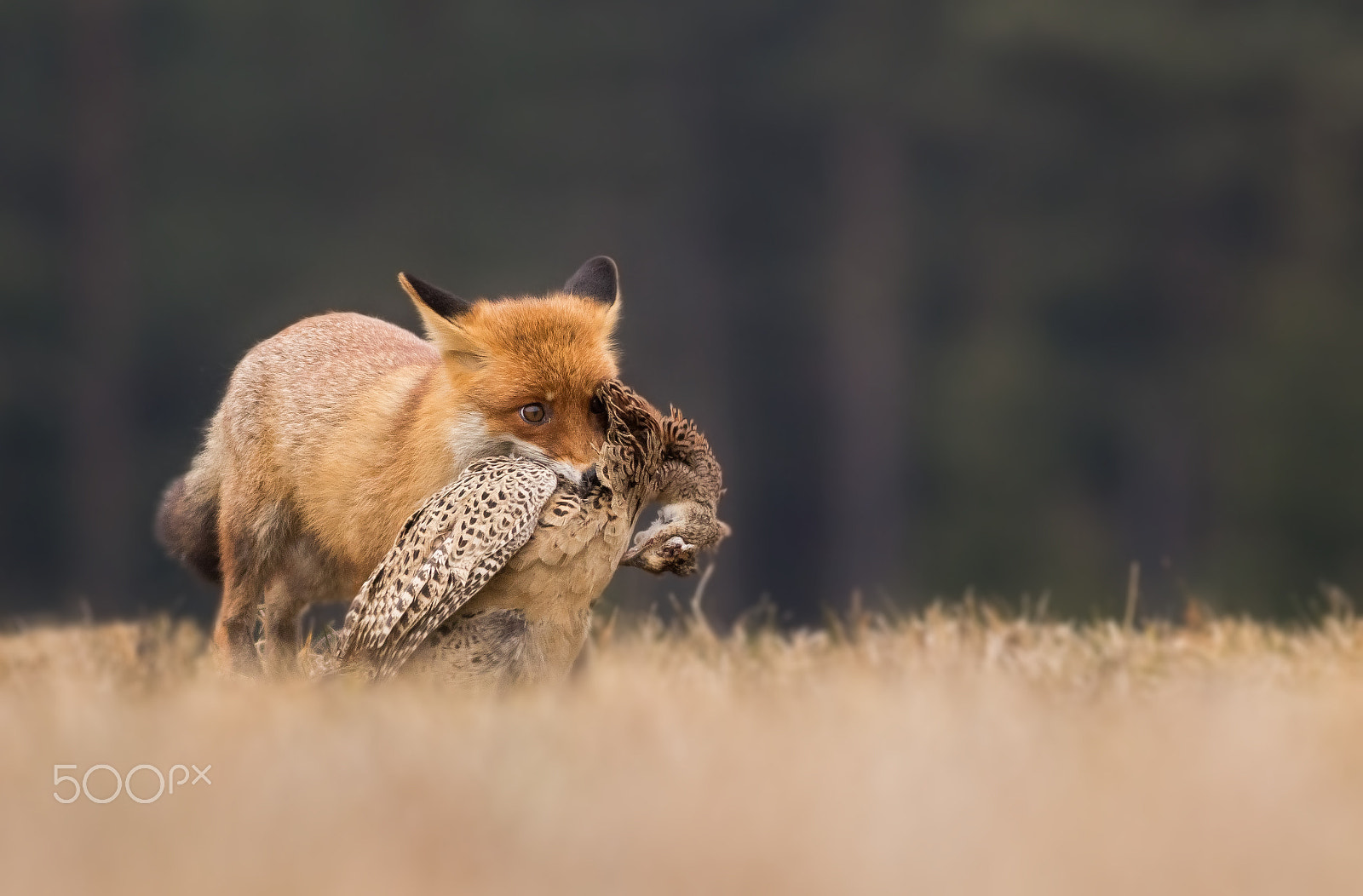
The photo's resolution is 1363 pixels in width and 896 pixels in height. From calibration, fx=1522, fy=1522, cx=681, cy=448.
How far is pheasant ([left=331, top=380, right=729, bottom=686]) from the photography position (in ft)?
12.4

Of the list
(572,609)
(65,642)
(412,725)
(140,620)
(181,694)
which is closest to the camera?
(412,725)

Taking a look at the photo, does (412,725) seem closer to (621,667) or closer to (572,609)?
(572,609)

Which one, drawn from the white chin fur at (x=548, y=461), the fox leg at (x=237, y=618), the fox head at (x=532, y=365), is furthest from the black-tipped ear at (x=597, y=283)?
the fox leg at (x=237, y=618)

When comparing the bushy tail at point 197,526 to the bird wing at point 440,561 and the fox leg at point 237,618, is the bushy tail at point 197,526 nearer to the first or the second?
the fox leg at point 237,618

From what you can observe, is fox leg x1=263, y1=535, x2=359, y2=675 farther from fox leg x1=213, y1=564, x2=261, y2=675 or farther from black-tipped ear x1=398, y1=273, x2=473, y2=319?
black-tipped ear x1=398, y1=273, x2=473, y2=319

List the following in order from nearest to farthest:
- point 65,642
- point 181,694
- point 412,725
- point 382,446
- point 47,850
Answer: point 47,850
point 412,725
point 181,694
point 382,446
point 65,642

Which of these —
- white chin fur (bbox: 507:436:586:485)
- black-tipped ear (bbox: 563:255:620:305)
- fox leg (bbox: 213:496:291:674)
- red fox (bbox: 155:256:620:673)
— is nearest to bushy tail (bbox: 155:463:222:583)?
red fox (bbox: 155:256:620:673)

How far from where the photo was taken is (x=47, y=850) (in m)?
2.28

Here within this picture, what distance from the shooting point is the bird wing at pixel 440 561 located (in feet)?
12.3

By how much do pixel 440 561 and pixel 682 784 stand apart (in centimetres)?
131

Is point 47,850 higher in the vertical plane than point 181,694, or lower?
higher

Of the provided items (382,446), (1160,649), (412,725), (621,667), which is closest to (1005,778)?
(412,725)

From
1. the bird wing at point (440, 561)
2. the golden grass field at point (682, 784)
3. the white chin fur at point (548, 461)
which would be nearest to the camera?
the golden grass field at point (682, 784)

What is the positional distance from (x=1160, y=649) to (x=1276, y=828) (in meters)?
2.37
